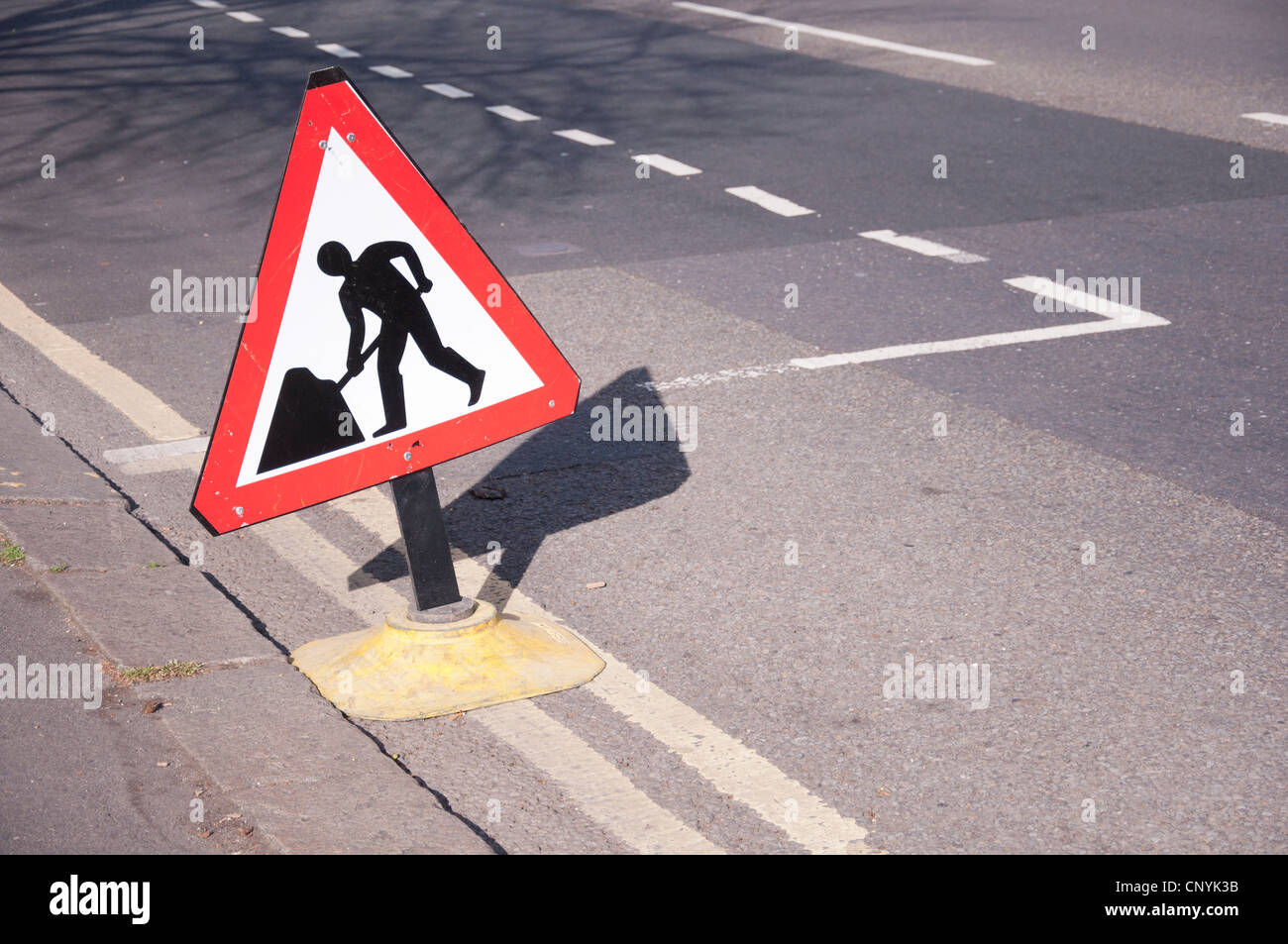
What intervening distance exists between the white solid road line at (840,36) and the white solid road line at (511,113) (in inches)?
176

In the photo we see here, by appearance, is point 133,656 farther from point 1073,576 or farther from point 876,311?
point 876,311

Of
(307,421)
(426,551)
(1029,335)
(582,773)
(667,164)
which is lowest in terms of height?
(582,773)

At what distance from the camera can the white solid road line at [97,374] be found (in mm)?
6164

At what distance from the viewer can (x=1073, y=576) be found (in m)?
4.66

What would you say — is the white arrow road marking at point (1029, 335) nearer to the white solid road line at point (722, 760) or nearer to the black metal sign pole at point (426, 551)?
the white solid road line at point (722, 760)

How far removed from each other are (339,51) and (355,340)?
567 inches

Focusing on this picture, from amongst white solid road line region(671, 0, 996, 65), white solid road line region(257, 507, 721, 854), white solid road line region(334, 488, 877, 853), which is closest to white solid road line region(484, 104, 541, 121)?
white solid road line region(671, 0, 996, 65)

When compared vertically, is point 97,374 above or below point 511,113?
below

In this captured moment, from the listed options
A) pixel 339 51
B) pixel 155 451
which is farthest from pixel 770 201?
pixel 339 51

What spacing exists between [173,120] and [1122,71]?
868 cm

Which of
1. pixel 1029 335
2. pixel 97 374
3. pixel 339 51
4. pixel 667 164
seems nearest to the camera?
pixel 97 374

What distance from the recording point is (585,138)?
39.9 feet

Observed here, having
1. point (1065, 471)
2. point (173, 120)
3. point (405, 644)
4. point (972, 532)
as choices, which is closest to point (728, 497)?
point (972, 532)

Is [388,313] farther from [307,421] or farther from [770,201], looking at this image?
[770,201]
